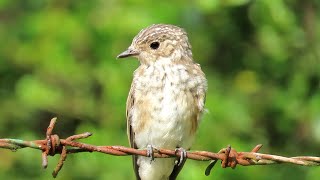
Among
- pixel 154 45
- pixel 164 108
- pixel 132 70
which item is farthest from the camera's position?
pixel 132 70

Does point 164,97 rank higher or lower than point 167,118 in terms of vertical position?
higher

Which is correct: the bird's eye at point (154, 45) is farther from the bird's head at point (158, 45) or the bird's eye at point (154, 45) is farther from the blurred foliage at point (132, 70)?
the blurred foliage at point (132, 70)

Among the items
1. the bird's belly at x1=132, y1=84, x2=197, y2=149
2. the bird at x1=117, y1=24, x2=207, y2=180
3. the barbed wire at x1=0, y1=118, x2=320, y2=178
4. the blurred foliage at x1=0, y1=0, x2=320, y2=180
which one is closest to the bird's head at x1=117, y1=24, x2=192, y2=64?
the bird at x1=117, y1=24, x2=207, y2=180

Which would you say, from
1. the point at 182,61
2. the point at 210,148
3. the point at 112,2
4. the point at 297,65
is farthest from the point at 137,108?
the point at 297,65

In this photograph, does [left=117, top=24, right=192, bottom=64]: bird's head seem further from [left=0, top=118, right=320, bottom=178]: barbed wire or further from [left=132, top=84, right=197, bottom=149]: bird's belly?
[left=0, top=118, right=320, bottom=178]: barbed wire

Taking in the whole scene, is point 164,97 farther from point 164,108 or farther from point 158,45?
point 158,45

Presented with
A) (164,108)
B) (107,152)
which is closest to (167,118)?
(164,108)

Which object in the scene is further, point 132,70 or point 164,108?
point 132,70

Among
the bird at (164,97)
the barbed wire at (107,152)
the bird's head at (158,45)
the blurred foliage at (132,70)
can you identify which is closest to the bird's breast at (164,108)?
the bird at (164,97)
